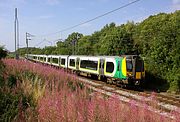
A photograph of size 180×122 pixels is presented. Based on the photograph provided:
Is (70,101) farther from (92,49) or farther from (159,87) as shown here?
(92,49)

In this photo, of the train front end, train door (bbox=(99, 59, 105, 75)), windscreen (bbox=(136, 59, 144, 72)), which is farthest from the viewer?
train door (bbox=(99, 59, 105, 75))

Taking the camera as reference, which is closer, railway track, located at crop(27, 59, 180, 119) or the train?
railway track, located at crop(27, 59, 180, 119)

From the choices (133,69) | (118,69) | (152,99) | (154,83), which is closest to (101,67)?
(118,69)

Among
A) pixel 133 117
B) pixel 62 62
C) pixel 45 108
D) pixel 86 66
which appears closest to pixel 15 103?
pixel 45 108

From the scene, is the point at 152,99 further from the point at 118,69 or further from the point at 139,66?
the point at 118,69

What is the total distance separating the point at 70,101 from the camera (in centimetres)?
473

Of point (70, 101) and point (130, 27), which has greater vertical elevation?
point (130, 27)

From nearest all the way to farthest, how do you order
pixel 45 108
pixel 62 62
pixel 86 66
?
1. pixel 45 108
2. pixel 86 66
3. pixel 62 62

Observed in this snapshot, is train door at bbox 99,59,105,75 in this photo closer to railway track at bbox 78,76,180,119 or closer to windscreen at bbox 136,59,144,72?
windscreen at bbox 136,59,144,72

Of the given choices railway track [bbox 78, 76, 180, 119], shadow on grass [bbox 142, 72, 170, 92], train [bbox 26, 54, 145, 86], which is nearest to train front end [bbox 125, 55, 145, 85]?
train [bbox 26, 54, 145, 86]

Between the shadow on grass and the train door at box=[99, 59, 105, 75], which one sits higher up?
the train door at box=[99, 59, 105, 75]

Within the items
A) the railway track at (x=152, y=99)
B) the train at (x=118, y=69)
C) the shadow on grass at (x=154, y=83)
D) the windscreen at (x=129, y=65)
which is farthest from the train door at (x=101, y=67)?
the windscreen at (x=129, y=65)

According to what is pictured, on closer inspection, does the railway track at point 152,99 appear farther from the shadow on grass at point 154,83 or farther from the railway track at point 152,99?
the shadow on grass at point 154,83

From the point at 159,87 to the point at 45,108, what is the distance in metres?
21.4
